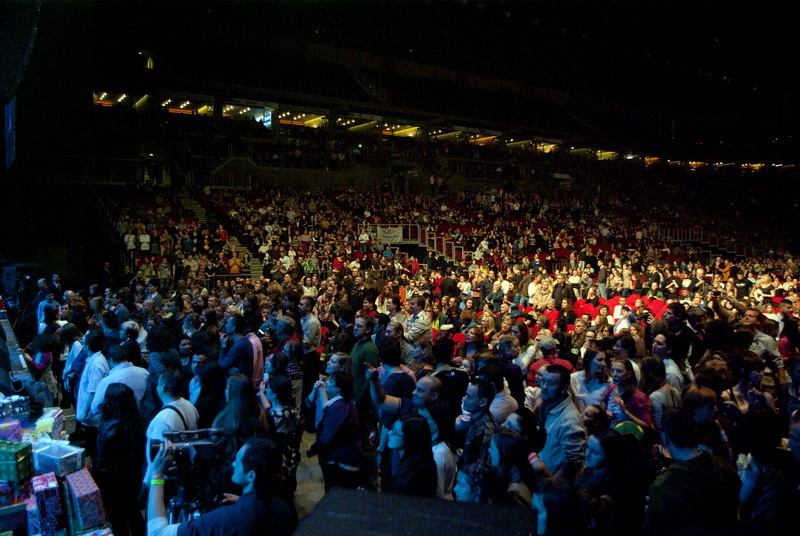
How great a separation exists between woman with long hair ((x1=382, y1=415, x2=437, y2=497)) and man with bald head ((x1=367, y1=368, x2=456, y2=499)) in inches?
10.5

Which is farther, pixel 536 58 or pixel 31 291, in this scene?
pixel 536 58

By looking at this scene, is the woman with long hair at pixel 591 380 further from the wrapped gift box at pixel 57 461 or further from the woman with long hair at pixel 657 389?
the wrapped gift box at pixel 57 461

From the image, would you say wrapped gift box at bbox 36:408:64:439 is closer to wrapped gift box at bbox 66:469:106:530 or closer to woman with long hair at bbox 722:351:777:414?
wrapped gift box at bbox 66:469:106:530

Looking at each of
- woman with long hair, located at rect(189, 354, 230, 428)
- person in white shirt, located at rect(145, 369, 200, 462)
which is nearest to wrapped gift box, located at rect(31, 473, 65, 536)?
person in white shirt, located at rect(145, 369, 200, 462)

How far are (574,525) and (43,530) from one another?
2.35 metres

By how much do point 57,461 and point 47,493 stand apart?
204mm

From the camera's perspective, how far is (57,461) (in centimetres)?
278

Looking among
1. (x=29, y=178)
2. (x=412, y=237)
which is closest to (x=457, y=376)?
(x=412, y=237)

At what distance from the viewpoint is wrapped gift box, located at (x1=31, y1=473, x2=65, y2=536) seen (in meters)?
2.59

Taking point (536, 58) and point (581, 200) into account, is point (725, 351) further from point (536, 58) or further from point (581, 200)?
point (536, 58)

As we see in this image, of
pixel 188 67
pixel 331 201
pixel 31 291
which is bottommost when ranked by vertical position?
pixel 31 291

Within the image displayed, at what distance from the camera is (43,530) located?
2.58 m

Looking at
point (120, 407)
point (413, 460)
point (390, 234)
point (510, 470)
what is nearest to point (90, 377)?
point (120, 407)

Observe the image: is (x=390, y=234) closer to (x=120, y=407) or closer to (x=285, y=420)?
(x=285, y=420)
